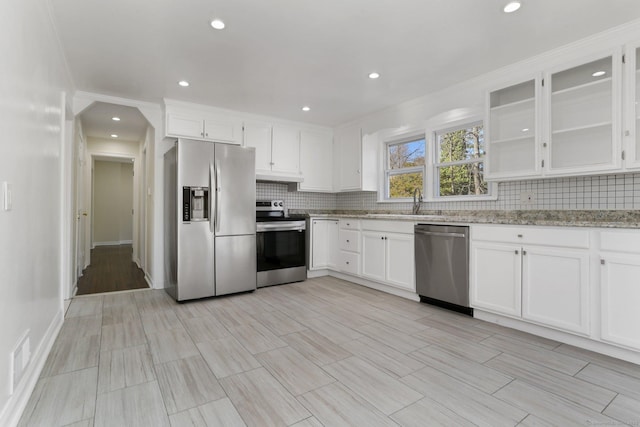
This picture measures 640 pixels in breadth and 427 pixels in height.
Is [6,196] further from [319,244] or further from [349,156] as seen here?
[349,156]

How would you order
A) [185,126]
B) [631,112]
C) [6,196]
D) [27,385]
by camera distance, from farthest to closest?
[185,126] → [631,112] → [27,385] → [6,196]

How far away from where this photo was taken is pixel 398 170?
4410 mm

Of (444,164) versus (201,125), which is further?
(201,125)

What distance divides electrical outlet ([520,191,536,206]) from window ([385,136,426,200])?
4.06 feet

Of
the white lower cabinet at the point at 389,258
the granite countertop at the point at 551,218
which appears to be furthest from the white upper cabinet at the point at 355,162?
the granite countertop at the point at 551,218

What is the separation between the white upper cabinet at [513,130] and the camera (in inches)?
111

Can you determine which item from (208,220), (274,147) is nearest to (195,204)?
(208,220)

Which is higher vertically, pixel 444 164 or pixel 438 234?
pixel 444 164

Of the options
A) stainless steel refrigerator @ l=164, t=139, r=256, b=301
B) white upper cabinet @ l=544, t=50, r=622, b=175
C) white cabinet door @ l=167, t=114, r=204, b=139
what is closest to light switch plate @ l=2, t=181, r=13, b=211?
stainless steel refrigerator @ l=164, t=139, r=256, b=301

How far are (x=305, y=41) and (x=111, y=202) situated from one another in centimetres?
845

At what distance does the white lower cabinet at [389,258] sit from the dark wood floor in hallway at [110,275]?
3.00 metres

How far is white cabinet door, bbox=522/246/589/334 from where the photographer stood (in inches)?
89.5

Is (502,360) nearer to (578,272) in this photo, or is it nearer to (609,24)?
(578,272)

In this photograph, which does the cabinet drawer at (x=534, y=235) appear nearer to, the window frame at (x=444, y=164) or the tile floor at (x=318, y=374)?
the window frame at (x=444, y=164)
